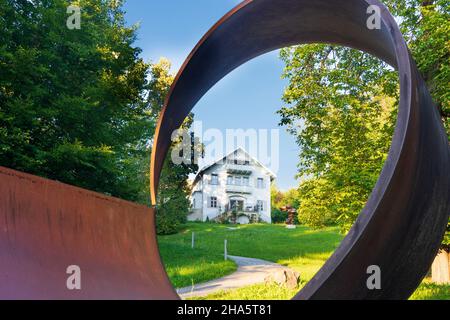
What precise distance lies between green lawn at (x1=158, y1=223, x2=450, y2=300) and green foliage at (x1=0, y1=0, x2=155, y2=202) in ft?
12.9

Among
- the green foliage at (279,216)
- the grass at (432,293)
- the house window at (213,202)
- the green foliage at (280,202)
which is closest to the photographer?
the grass at (432,293)

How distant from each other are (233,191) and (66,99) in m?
26.5

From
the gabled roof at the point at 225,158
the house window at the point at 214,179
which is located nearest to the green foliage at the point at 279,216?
the gabled roof at the point at 225,158

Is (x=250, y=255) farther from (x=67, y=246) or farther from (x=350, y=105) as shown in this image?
(x=67, y=246)

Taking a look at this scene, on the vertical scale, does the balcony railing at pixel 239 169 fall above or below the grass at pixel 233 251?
above

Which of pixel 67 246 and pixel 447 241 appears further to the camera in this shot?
pixel 447 241

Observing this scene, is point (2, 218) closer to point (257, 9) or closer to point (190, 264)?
point (257, 9)

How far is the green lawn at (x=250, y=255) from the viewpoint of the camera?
784 centimetres

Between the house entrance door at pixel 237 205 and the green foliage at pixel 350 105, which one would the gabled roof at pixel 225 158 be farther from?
the green foliage at pixel 350 105

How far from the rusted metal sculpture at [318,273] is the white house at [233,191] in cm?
3216

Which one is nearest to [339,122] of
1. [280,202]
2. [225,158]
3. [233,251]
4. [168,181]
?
[233,251]

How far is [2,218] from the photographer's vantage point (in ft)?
10.0

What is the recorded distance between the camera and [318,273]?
7.55ft
